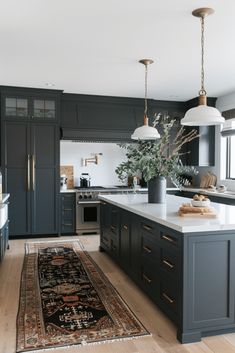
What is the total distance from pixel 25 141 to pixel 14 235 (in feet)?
5.38

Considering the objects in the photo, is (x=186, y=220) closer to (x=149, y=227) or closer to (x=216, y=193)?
(x=149, y=227)

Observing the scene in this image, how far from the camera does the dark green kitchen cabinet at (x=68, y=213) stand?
242 inches

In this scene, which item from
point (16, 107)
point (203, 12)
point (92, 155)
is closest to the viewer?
point (203, 12)

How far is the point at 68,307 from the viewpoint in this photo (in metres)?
3.04

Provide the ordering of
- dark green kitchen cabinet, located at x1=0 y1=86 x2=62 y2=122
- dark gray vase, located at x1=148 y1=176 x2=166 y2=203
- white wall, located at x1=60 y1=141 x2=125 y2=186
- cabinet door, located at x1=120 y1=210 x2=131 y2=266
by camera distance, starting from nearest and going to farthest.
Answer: cabinet door, located at x1=120 y1=210 x2=131 y2=266 < dark gray vase, located at x1=148 y1=176 x2=166 y2=203 < dark green kitchen cabinet, located at x1=0 y1=86 x2=62 y2=122 < white wall, located at x1=60 y1=141 x2=125 y2=186

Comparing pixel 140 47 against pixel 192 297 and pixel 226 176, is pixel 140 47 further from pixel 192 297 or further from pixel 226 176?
pixel 226 176

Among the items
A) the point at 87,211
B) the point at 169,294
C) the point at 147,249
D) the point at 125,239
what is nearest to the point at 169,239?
the point at 169,294

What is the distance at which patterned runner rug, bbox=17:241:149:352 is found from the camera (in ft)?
8.29

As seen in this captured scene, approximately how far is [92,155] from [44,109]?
1.42m

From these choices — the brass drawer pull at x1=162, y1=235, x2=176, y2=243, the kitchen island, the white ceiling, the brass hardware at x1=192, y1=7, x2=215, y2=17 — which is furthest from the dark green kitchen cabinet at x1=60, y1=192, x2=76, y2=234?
the brass hardware at x1=192, y1=7, x2=215, y2=17

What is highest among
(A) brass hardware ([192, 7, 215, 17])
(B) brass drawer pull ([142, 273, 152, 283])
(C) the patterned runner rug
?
(A) brass hardware ([192, 7, 215, 17])

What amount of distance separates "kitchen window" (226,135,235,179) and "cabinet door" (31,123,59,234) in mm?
3127

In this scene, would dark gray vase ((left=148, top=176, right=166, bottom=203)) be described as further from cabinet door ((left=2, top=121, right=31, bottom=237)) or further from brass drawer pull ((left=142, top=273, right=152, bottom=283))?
cabinet door ((left=2, top=121, right=31, bottom=237))

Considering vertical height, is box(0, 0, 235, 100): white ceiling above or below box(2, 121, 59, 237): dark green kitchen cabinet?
above
